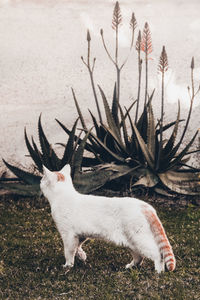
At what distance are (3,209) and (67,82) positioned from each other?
10.7 ft

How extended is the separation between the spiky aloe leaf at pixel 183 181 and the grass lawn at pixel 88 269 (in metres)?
0.60

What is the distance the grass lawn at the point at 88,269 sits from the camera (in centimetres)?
330

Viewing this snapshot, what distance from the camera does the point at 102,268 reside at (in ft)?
12.5

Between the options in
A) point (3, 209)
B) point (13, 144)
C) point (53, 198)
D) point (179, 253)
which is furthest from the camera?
point (13, 144)

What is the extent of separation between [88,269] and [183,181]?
121 inches

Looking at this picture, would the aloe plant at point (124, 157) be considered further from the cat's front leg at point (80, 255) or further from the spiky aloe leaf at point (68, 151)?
the cat's front leg at point (80, 255)

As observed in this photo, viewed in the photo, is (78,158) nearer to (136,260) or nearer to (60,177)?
(60,177)

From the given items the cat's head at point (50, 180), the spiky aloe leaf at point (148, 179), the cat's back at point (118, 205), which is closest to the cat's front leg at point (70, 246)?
the cat's back at point (118, 205)

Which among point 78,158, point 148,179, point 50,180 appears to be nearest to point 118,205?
point 50,180

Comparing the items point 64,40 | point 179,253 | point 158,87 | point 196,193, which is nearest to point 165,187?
point 196,193

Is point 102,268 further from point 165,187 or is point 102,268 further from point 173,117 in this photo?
point 173,117

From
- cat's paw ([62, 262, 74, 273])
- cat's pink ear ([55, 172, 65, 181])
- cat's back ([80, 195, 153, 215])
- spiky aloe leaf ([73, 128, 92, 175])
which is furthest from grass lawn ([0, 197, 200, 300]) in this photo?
spiky aloe leaf ([73, 128, 92, 175])

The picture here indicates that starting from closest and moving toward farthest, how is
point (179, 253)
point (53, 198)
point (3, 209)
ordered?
point (53, 198), point (179, 253), point (3, 209)

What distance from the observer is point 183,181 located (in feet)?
21.4
